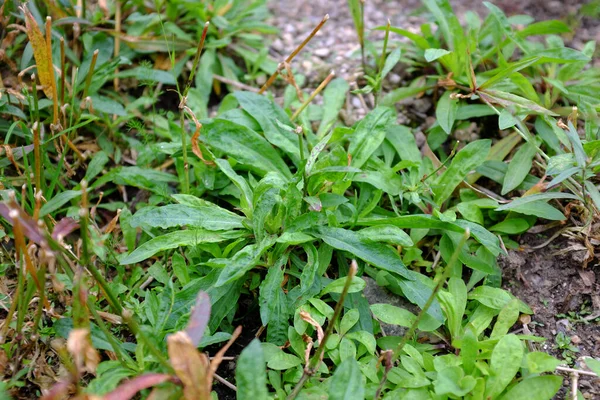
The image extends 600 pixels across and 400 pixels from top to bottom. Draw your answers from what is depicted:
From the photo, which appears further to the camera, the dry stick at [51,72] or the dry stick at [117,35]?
the dry stick at [117,35]

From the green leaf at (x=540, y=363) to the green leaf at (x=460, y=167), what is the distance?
71cm

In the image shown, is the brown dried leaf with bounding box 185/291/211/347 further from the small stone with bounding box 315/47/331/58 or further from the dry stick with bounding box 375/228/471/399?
the small stone with bounding box 315/47/331/58

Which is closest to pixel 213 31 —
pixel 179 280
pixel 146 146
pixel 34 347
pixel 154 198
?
pixel 146 146

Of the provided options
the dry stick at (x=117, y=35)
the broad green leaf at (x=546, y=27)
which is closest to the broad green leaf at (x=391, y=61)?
the broad green leaf at (x=546, y=27)

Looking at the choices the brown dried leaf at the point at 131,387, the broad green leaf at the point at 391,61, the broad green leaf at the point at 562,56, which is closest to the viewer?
the brown dried leaf at the point at 131,387

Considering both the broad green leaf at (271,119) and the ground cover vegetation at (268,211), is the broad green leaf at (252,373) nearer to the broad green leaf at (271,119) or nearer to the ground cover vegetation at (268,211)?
the ground cover vegetation at (268,211)

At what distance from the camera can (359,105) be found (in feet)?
8.89

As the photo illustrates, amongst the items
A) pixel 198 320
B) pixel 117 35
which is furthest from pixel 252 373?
pixel 117 35

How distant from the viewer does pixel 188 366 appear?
1.39 m

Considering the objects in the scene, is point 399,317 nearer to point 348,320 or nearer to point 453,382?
point 348,320

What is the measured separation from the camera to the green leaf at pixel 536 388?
1678 mm

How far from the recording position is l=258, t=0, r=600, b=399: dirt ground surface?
2000 millimetres

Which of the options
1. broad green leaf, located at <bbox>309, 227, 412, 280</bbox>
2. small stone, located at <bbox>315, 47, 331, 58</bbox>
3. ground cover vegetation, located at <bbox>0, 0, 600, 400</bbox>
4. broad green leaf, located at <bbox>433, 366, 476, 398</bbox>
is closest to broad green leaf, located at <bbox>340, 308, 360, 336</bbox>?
ground cover vegetation, located at <bbox>0, 0, 600, 400</bbox>

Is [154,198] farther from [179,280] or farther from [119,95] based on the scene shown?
[119,95]
